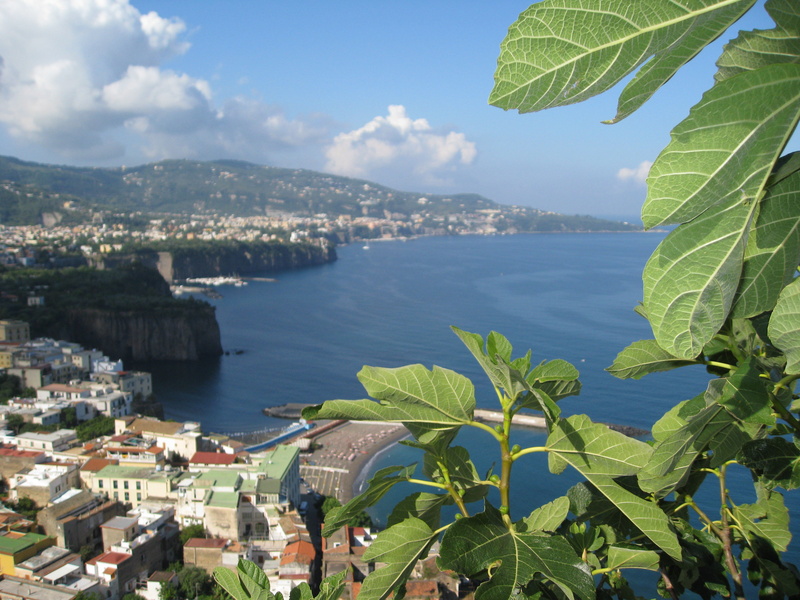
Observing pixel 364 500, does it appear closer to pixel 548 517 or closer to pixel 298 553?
pixel 548 517

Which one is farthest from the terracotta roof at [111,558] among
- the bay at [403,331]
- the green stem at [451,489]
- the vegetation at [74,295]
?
the vegetation at [74,295]

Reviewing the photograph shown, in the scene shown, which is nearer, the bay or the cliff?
the bay

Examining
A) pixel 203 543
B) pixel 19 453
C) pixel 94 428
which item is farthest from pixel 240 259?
pixel 203 543

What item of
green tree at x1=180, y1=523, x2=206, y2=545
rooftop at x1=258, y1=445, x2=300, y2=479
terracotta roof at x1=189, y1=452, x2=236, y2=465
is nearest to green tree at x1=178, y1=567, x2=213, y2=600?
green tree at x1=180, y1=523, x2=206, y2=545

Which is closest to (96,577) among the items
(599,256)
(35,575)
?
(35,575)

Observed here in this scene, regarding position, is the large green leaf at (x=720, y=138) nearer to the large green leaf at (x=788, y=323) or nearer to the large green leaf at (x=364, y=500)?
the large green leaf at (x=788, y=323)

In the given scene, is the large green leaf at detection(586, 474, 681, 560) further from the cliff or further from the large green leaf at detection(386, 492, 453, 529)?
the cliff

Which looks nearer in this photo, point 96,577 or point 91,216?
point 96,577

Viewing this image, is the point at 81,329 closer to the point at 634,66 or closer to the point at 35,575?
the point at 35,575
